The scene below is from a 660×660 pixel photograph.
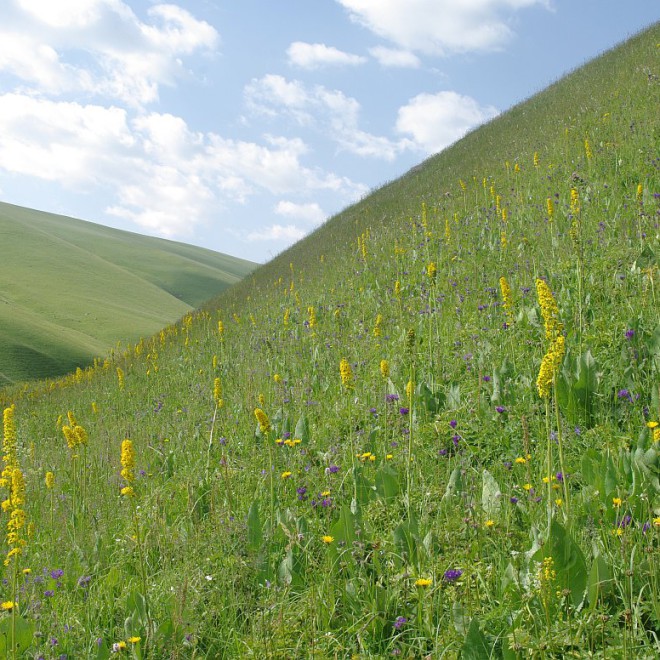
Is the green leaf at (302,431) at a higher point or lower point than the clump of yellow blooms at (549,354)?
lower

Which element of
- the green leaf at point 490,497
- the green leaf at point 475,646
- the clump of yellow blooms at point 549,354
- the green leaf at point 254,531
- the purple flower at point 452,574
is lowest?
the green leaf at point 254,531

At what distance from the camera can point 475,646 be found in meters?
1.99

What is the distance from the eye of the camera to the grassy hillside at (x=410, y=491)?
2.24 m

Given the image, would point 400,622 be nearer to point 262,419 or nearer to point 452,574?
point 452,574

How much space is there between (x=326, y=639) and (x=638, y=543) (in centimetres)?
133

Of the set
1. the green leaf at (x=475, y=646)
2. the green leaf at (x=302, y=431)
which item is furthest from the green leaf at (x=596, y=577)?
the green leaf at (x=302, y=431)

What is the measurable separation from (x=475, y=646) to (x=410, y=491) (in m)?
1.16

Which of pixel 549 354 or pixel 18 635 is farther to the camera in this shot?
pixel 18 635

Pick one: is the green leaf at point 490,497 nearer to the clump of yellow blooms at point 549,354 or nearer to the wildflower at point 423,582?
the wildflower at point 423,582

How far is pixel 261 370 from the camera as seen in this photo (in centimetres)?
745

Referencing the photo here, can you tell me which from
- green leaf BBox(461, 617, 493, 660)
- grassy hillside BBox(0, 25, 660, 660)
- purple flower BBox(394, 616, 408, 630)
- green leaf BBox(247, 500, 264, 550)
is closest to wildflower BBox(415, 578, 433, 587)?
grassy hillside BBox(0, 25, 660, 660)

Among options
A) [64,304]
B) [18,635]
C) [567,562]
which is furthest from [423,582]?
[64,304]

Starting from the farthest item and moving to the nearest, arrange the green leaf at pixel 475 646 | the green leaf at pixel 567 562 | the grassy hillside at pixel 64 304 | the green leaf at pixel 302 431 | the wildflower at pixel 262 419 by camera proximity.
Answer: the grassy hillside at pixel 64 304 < the green leaf at pixel 302 431 < the wildflower at pixel 262 419 < the green leaf at pixel 567 562 < the green leaf at pixel 475 646

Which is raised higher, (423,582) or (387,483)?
(387,483)
